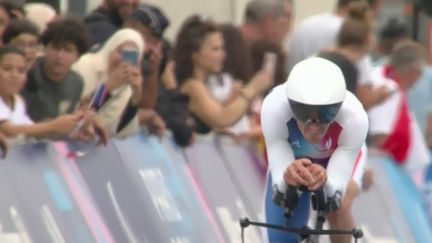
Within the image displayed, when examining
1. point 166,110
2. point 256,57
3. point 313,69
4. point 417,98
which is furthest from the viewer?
point 417,98

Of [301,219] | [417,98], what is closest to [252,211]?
[301,219]

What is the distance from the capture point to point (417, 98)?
18516 millimetres

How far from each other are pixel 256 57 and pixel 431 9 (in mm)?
5405

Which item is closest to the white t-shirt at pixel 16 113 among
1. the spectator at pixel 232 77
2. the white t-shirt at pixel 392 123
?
the spectator at pixel 232 77

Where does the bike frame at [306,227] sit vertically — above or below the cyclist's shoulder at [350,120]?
below

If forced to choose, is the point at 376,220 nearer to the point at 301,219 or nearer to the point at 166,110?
the point at 166,110

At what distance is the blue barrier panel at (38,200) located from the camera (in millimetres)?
11625

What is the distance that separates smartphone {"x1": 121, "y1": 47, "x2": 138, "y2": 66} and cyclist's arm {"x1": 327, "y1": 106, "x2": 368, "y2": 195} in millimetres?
2568

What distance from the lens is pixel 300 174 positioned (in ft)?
34.6

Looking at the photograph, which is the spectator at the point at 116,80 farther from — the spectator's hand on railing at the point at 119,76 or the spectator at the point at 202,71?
the spectator at the point at 202,71

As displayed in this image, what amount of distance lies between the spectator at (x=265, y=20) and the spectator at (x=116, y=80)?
104 inches

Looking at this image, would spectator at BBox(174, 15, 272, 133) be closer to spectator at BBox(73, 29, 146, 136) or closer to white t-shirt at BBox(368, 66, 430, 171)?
spectator at BBox(73, 29, 146, 136)

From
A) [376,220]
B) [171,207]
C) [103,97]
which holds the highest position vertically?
[103,97]

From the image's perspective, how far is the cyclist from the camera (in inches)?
417
